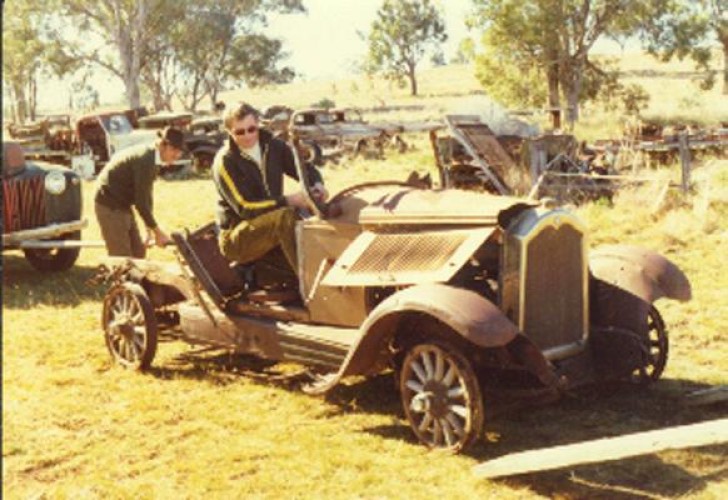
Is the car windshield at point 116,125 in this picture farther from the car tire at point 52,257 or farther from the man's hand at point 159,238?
the man's hand at point 159,238

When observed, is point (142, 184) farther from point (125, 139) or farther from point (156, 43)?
point (156, 43)

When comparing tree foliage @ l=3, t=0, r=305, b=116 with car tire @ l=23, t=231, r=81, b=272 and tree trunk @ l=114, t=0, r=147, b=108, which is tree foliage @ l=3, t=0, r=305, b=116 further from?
car tire @ l=23, t=231, r=81, b=272

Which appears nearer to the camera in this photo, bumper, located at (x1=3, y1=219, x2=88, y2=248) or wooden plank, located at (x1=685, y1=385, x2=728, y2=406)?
wooden plank, located at (x1=685, y1=385, x2=728, y2=406)

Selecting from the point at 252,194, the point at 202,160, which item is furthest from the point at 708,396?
the point at 202,160

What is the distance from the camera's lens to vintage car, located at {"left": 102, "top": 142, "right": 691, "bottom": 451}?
16.4 feet

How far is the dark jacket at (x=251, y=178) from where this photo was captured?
6091 mm

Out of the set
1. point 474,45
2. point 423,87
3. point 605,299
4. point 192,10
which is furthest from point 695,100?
point 423,87

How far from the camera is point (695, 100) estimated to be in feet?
122

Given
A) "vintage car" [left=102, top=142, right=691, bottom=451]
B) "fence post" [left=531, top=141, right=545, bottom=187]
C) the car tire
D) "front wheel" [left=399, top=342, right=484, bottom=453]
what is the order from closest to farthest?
"front wheel" [left=399, top=342, right=484, bottom=453], "vintage car" [left=102, top=142, right=691, bottom=451], the car tire, "fence post" [left=531, top=141, right=545, bottom=187]

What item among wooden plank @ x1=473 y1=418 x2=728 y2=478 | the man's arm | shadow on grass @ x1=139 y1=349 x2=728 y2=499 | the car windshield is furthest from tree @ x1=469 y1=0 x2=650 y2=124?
wooden plank @ x1=473 y1=418 x2=728 y2=478

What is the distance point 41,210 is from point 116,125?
1468 centimetres

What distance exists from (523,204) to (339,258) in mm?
1252

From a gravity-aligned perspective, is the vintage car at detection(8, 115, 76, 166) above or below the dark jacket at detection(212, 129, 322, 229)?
above

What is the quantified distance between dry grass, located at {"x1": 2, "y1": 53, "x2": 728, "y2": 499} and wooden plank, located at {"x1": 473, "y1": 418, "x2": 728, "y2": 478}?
163 millimetres
